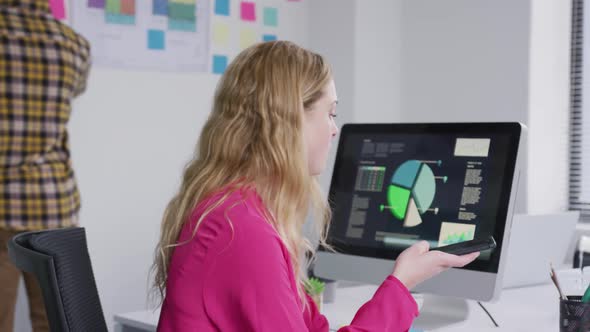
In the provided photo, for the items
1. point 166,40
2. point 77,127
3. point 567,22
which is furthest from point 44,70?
point 567,22

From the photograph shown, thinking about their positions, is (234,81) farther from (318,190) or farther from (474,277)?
(474,277)

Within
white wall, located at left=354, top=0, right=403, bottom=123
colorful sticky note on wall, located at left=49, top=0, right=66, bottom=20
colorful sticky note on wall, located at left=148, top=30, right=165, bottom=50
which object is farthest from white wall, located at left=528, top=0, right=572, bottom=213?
colorful sticky note on wall, located at left=49, top=0, right=66, bottom=20

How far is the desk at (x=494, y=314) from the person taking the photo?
1.65 meters

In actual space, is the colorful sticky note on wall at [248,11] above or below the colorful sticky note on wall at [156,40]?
above

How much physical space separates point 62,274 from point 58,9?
203 cm

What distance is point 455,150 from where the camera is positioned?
5.56 ft

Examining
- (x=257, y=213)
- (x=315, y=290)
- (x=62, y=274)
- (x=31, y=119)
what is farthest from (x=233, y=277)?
(x=31, y=119)

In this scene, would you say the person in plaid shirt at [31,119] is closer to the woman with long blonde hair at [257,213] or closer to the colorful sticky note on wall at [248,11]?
the colorful sticky note on wall at [248,11]

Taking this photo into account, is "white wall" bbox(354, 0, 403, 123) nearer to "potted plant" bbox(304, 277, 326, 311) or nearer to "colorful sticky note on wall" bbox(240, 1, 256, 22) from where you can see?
"colorful sticky note on wall" bbox(240, 1, 256, 22)

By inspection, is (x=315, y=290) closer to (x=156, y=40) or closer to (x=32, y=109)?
(x=32, y=109)

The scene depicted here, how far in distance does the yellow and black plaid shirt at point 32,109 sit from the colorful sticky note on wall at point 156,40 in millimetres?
640

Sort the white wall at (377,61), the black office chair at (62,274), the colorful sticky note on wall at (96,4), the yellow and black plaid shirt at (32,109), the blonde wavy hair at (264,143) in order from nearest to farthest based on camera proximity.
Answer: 1. the black office chair at (62,274)
2. the blonde wavy hair at (264,143)
3. the yellow and black plaid shirt at (32,109)
4. the colorful sticky note on wall at (96,4)
5. the white wall at (377,61)

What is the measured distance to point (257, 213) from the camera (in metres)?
1.18

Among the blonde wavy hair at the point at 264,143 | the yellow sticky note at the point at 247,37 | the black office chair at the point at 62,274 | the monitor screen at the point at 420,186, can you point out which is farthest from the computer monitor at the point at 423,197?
the yellow sticky note at the point at 247,37
